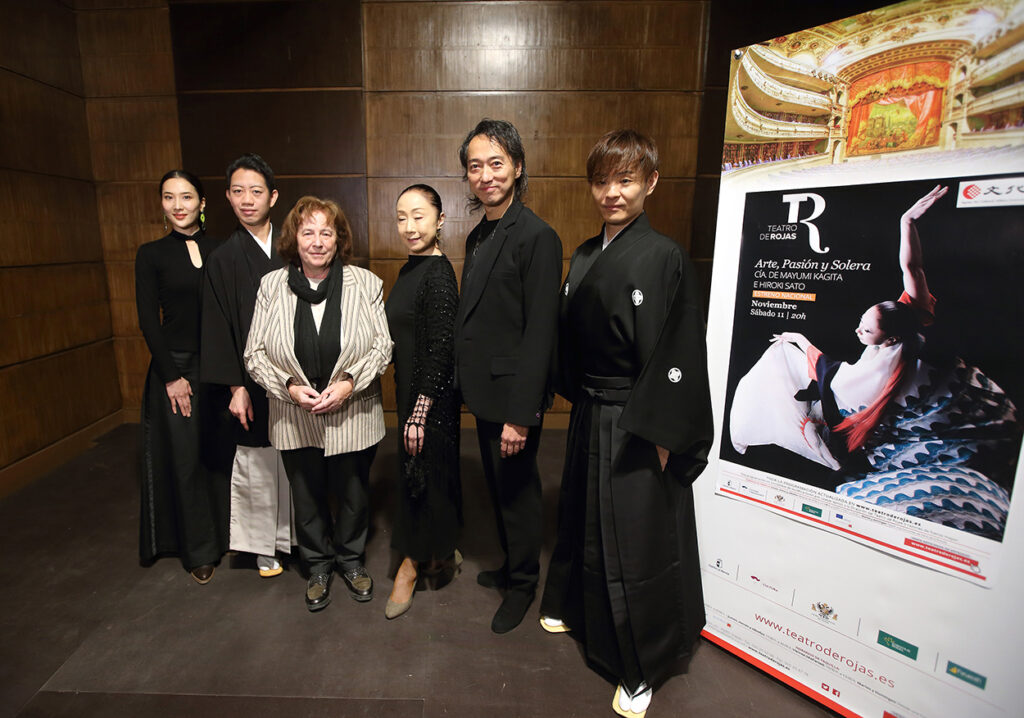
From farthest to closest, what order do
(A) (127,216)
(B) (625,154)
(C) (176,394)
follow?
(A) (127,216), (C) (176,394), (B) (625,154)

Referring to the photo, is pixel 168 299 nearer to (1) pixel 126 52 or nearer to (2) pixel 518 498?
(2) pixel 518 498

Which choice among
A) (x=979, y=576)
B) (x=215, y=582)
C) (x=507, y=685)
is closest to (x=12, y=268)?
(x=215, y=582)

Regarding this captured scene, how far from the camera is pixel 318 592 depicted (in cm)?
195

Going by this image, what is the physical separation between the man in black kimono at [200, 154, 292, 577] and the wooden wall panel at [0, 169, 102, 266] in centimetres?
196

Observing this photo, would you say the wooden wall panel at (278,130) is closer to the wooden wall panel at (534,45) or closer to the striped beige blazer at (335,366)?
the wooden wall panel at (534,45)

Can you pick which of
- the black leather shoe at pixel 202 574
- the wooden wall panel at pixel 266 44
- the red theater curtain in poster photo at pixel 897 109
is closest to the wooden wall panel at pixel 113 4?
the wooden wall panel at pixel 266 44

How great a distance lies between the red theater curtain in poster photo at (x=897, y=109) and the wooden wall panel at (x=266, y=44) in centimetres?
311

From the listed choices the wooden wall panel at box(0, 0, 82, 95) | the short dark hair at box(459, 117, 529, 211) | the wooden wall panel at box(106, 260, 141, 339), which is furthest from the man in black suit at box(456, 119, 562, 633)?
the wooden wall panel at box(106, 260, 141, 339)

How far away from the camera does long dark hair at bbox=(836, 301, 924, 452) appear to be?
4.25 ft

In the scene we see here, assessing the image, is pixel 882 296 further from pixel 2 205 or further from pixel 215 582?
pixel 2 205

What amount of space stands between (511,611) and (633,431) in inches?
37.7

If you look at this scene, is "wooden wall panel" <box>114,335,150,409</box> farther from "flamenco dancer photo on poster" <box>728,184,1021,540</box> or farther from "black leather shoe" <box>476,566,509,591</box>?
"flamenco dancer photo on poster" <box>728,184,1021,540</box>

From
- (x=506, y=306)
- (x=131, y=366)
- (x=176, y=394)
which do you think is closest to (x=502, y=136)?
(x=506, y=306)

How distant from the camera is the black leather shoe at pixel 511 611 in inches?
73.0
